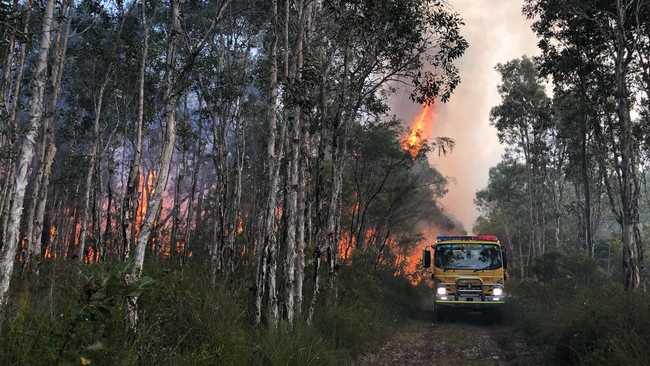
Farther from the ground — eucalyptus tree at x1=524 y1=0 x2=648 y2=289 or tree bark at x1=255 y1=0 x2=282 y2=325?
eucalyptus tree at x1=524 y1=0 x2=648 y2=289

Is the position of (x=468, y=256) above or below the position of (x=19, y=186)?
below

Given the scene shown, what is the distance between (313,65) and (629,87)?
1621 centimetres

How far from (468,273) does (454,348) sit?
14.5 ft

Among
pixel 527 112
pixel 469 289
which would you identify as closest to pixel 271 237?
pixel 469 289

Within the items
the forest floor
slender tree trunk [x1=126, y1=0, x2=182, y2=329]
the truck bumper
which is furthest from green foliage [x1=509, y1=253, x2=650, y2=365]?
slender tree trunk [x1=126, y1=0, x2=182, y2=329]

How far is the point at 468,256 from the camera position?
16.2 metres

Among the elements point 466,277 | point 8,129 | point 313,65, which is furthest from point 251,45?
point 466,277

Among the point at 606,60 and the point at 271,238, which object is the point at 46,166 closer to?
the point at 271,238

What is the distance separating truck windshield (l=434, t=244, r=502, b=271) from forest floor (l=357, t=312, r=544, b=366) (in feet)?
6.59

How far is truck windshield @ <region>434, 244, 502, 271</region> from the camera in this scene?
15969 millimetres

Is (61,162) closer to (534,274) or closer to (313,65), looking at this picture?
(313,65)

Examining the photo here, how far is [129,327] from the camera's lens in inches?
227

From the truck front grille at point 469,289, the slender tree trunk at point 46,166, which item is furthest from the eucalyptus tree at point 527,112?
the slender tree trunk at point 46,166

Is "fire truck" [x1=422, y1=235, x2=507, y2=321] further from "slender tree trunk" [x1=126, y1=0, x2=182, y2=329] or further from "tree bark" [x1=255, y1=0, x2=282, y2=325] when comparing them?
"slender tree trunk" [x1=126, y1=0, x2=182, y2=329]
